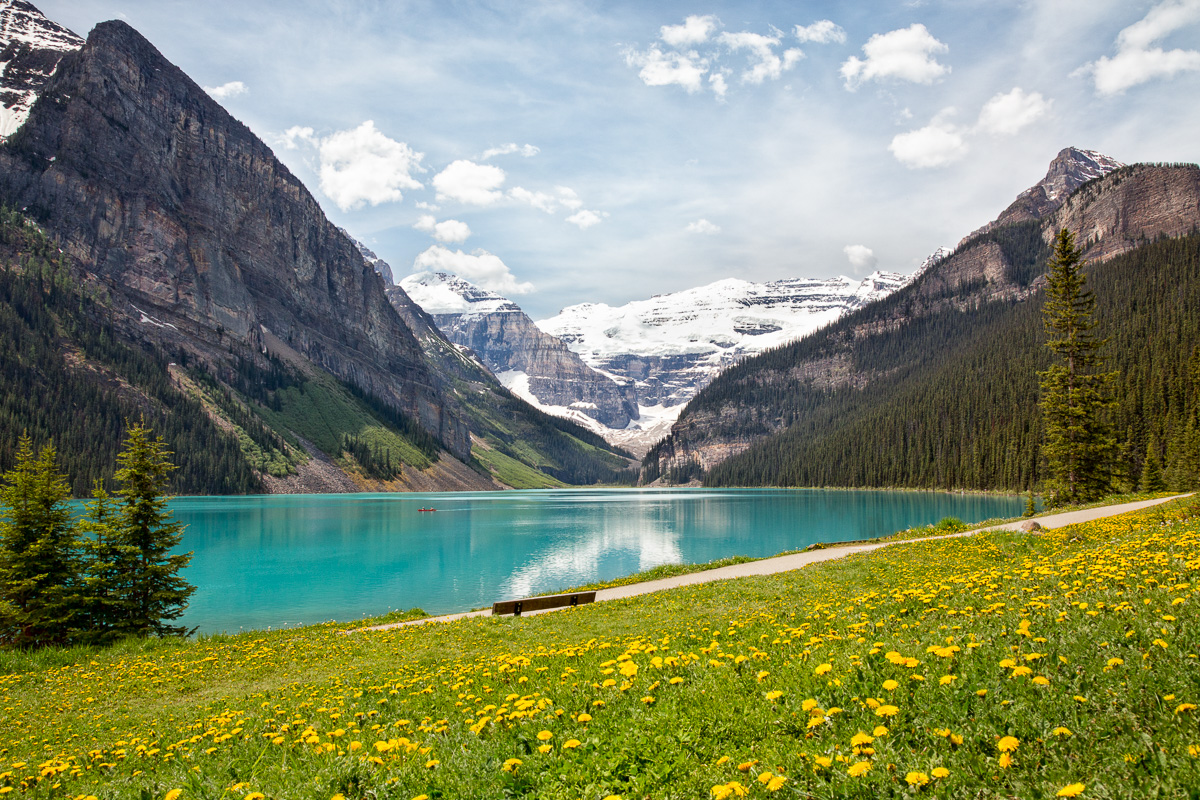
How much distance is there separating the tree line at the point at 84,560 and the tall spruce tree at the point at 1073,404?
1935 inches

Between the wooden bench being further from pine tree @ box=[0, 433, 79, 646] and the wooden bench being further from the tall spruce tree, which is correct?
the tall spruce tree

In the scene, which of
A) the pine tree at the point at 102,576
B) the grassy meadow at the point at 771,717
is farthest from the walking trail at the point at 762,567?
the grassy meadow at the point at 771,717

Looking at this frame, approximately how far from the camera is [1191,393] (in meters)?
80.2

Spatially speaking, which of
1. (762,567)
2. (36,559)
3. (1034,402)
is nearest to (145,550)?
(36,559)

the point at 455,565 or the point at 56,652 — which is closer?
the point at 56,652

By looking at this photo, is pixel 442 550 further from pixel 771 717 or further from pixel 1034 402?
pixel 1034 402

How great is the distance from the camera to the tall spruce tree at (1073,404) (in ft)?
129

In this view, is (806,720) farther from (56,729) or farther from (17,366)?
(17,366)

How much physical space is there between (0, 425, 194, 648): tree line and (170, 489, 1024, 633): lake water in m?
5.84

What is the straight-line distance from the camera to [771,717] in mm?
6145

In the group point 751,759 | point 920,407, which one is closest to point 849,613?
point 751,759

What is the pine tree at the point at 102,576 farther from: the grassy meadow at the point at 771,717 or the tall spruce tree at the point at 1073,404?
the tall spruce tree at the point at 1073,404

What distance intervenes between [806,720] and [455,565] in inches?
1845

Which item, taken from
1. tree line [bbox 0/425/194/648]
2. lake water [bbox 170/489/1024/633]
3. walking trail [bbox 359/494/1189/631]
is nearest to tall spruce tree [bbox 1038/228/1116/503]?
walking trail [bbox 359/494/1189/631]
